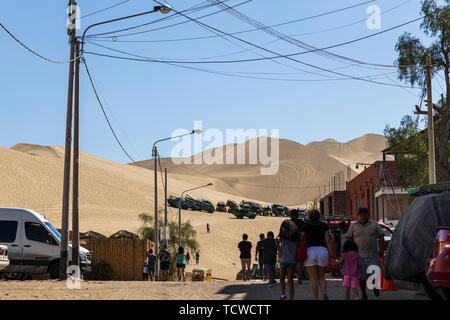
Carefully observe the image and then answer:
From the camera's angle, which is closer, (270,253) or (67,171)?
(270,253)

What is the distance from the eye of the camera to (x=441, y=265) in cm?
825

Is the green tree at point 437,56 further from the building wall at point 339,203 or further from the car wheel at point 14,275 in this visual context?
the building wall at point 339,203

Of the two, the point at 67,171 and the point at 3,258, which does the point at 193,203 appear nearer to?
the point at 67,171

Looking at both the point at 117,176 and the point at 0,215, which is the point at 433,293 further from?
the point at 117,176

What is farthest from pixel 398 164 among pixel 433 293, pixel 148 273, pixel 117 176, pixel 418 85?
pixel 117 176

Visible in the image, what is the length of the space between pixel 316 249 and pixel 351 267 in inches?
30.2

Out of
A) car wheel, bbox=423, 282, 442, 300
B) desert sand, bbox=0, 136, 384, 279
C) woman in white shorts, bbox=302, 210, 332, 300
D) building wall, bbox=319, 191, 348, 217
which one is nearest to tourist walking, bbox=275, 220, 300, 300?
woman in white shorts, bbox=302, 210, 332, 300

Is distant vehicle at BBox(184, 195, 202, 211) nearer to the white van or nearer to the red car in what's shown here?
the white van

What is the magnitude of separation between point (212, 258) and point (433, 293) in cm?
5371

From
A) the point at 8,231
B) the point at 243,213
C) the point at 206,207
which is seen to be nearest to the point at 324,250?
the point at 8,231

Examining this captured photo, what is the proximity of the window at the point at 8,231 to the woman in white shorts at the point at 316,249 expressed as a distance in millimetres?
13618

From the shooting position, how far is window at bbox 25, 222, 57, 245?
22.6m

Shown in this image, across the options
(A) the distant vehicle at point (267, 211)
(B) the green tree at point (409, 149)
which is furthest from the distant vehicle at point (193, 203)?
(B) the green tree at point (409, 149)

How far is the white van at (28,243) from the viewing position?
882 inches
